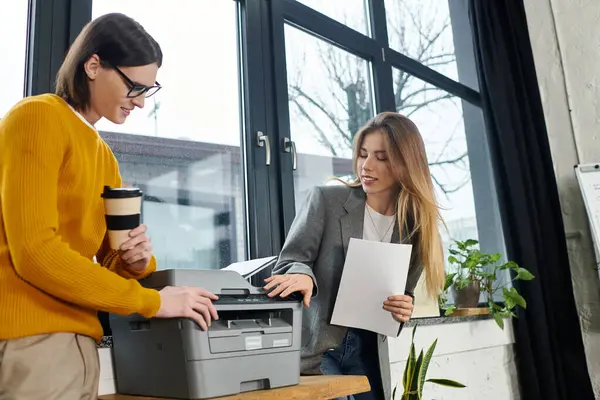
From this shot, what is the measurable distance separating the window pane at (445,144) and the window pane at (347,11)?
1.10 ft

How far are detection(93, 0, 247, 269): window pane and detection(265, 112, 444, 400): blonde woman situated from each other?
397 millimetres

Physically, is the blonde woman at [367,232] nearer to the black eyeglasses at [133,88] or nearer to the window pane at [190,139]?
the window pane at [190,139]

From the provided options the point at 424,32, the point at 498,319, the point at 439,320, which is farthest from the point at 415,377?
the point at 424,32

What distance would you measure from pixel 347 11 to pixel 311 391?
2.30m

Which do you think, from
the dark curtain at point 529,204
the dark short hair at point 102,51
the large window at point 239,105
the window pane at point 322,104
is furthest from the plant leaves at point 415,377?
the dark short hair at point 102,51

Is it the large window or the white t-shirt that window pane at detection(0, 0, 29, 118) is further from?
the white t-shirt

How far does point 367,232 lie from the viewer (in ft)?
6.28

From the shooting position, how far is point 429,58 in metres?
3.61

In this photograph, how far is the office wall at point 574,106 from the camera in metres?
3.55

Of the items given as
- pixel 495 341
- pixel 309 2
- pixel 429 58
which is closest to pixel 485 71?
pixel 429 58

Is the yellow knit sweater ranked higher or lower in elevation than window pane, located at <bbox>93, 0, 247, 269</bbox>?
lower

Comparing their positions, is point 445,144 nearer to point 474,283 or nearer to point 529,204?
point 529,204

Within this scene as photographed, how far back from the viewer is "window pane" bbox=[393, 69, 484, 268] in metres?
3.31

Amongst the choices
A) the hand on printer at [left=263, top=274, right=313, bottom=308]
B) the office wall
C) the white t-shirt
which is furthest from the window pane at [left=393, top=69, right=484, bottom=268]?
the hand on printer at [left=263, top=274, right=313, bottom=308]
